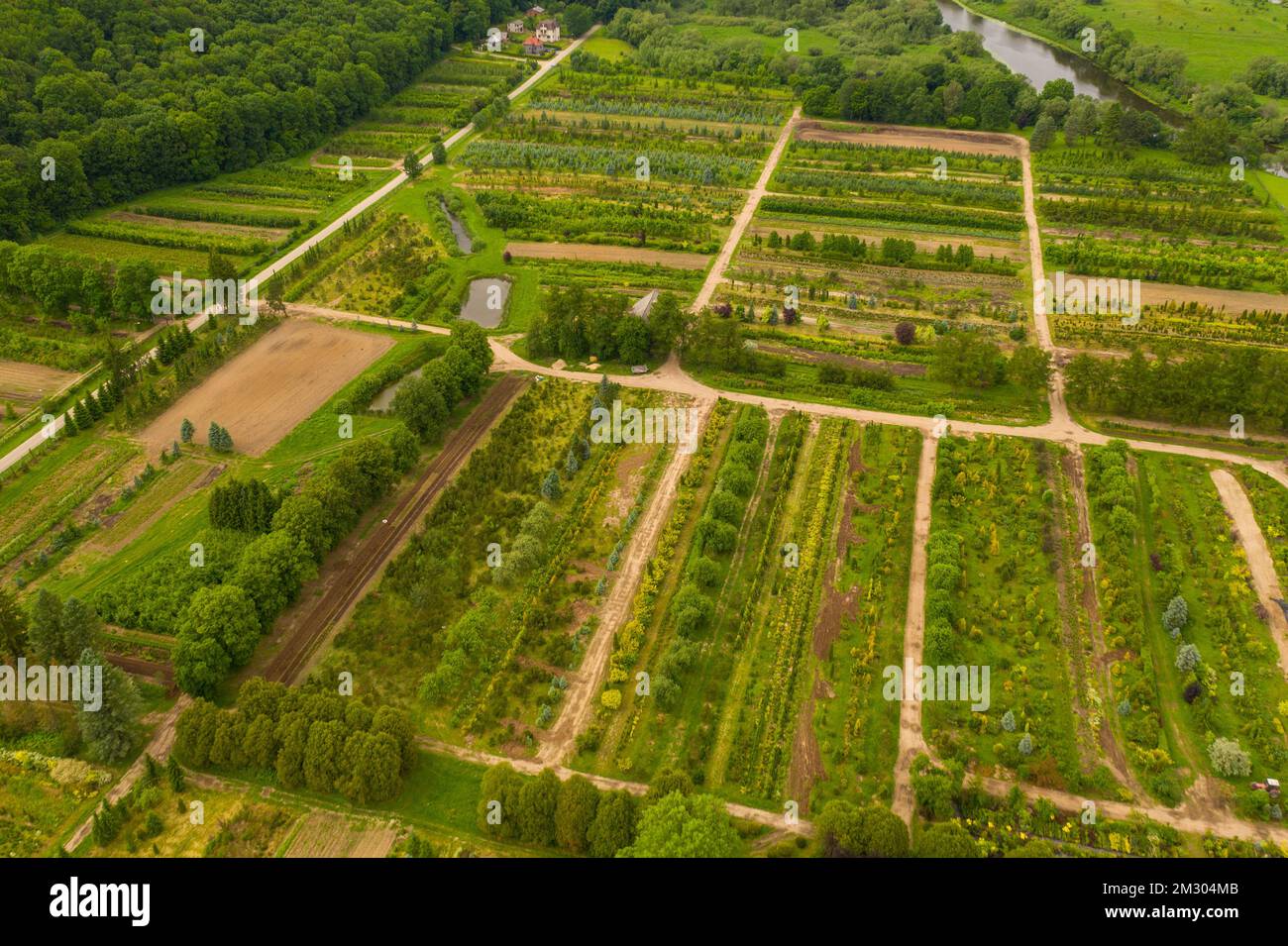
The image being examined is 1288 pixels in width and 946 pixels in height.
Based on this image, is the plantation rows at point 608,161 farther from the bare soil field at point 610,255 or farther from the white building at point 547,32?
the white building at point 547,32

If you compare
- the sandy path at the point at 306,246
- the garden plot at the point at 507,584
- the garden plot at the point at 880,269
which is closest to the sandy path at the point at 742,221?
the garden plot at the point at 880,269

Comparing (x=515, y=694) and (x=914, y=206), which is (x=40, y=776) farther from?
(x=914, y=206)

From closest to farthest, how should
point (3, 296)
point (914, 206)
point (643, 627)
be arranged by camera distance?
point (643, 627) → point (3, 296) → point (914, 206)

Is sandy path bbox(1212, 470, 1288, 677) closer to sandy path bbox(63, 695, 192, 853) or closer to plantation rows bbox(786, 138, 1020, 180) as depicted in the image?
plantation rows bbox(786, 138, 1020, 180)

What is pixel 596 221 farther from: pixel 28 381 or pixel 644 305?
pixel 28 381

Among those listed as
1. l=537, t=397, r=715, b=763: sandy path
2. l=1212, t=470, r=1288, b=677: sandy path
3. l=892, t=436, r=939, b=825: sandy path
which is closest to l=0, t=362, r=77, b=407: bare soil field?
l=537, t=397, r=715, b=763: sandy path

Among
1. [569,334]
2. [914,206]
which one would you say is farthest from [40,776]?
[914,206]

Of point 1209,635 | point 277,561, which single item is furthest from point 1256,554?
point 277,561
